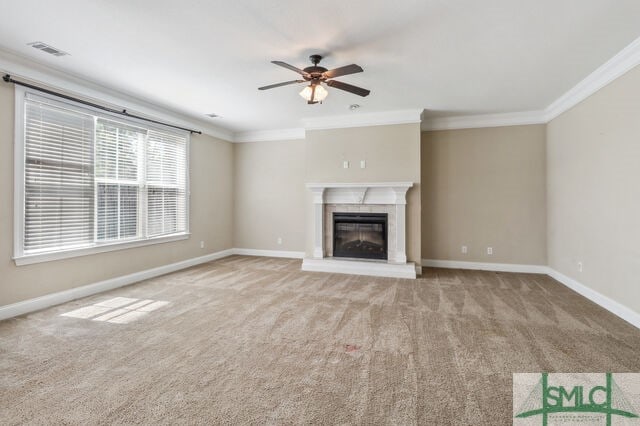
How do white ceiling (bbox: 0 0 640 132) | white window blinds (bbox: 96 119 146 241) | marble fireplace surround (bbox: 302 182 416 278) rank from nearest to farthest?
white ceiling (bbox: 0 0 640 132) < white window blinds (bbox: 96 119 146 241) < marble fireplace surround (bbox: 302 182 416 278)

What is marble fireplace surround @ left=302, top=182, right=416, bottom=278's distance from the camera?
5039 mm

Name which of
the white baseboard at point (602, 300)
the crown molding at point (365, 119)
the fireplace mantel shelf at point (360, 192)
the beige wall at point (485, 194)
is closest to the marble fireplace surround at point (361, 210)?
the fireplace mantel shelf at point (360, 192)

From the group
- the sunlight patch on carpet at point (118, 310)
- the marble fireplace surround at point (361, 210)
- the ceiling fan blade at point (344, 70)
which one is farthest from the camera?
the marble fireplace surround at point (361, 210)

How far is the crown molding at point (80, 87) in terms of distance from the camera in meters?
3.16

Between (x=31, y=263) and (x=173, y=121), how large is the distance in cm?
293

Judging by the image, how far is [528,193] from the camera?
5.17m

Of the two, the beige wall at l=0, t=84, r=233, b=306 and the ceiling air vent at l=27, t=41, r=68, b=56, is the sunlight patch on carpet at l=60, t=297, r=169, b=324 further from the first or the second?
the ceiling air vent at l=27, t=41, r=68, b=56

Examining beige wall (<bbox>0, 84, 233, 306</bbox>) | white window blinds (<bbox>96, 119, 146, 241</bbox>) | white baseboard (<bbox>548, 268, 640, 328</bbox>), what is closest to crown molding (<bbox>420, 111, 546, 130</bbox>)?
white baseboard (<bbox>548, 268, 640, 328</bbox>)

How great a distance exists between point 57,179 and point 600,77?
6458 mm

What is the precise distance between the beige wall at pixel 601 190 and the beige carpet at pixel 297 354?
49cm

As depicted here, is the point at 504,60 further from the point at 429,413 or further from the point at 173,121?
the point at 173,121

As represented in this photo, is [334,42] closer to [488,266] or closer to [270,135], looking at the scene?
[270,135]

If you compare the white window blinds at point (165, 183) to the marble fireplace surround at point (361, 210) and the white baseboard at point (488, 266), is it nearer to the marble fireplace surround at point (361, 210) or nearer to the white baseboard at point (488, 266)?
the marble fireplace surround at point (361, 210)

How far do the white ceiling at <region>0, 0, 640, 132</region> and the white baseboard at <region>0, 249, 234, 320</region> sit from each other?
8.66ft
